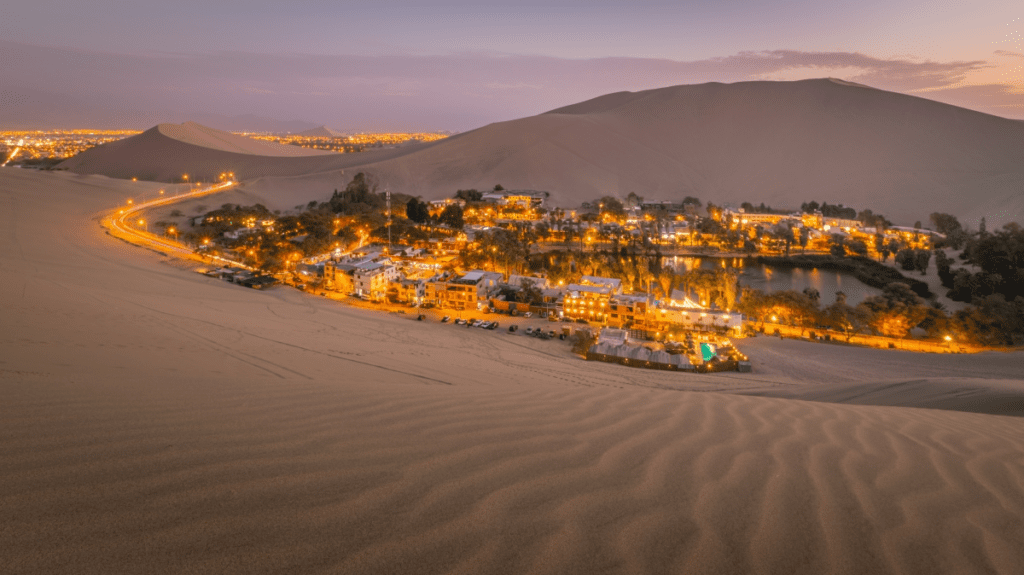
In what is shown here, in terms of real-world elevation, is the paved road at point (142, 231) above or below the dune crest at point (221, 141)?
below

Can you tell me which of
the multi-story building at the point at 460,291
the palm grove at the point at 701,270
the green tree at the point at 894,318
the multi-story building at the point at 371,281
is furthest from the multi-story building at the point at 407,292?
the green tree at the point at 894,318

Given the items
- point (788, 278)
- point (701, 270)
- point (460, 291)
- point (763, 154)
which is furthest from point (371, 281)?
point (763, 154)

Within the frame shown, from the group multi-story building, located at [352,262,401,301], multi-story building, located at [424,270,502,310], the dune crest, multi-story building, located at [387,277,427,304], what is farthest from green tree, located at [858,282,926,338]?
the dune crest

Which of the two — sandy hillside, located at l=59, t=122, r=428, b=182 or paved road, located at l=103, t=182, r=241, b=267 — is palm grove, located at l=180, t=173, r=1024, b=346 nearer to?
paved road, located at l=103, t=182, r=241, b=267

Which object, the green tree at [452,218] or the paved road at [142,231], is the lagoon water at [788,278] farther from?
the paved road at [142,231]

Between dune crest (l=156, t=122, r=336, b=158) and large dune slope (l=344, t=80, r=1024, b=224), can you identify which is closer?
large dune slope (l=344, t=80, r=1024, b=224)

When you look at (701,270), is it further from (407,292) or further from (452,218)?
(452,218)
